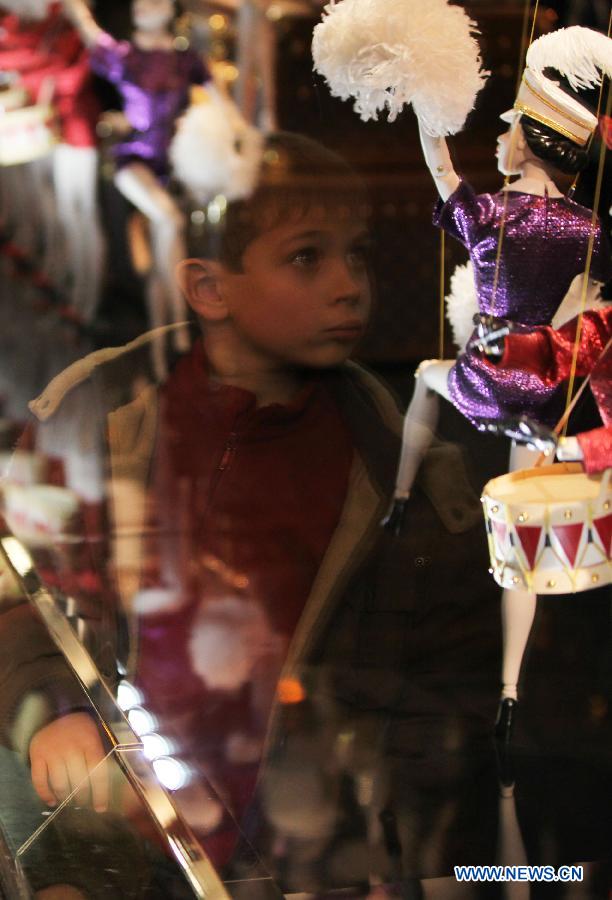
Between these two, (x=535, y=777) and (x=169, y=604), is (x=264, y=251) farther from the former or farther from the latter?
(x=535, y=777)

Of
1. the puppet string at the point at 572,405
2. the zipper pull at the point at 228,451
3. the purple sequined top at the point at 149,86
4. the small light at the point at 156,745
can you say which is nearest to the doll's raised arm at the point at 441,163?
the puppet string at the point at 572,405

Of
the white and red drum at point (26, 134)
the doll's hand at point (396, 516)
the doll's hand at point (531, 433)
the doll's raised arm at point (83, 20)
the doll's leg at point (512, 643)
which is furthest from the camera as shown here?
the white and red drum at point (26, 134)

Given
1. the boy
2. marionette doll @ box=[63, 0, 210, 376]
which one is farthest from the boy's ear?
marionette doll @ box=[63, 0, 210, 376]

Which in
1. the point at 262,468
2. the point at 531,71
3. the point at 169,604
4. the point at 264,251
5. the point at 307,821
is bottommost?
the point at 307,821

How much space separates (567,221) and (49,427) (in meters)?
0.77

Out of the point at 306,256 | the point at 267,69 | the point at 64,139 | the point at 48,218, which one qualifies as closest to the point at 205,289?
the point at 306,256

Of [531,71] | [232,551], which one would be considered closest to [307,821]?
[232,551]

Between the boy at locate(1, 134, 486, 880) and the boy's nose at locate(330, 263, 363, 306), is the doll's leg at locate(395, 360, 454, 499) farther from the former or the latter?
the boy's nose at locate(330, 263, 363, 306)

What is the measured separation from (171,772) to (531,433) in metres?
0.60

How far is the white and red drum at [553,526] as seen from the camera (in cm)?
89

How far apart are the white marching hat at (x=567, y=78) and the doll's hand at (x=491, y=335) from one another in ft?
0.59

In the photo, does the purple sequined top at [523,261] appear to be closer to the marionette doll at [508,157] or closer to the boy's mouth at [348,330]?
the marionette doll at [508,157]

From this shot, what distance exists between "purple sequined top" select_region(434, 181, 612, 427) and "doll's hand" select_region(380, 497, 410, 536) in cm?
23

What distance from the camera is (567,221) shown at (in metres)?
0.98
